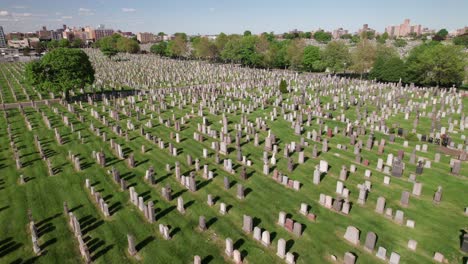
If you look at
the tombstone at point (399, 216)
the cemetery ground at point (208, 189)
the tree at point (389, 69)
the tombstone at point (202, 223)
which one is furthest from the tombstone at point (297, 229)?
the tree at point (389, 69)

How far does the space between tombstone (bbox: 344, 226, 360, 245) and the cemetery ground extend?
183mm

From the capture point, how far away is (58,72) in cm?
3553

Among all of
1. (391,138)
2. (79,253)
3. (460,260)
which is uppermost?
(391,138)

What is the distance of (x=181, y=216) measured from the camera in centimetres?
1430

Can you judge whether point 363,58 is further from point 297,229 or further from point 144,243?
point 144,243

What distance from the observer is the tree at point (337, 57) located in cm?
6325

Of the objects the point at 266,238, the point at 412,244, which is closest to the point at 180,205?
the point at 266,238

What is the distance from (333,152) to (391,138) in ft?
19.5

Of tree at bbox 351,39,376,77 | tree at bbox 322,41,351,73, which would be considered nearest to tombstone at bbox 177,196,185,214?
tree at bbox 351,39,376,77

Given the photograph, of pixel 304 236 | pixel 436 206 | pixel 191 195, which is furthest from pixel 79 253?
pixel 436 206

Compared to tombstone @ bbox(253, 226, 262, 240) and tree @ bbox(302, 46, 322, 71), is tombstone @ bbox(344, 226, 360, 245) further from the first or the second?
tree @ bbox(302, 46, 322, 71)

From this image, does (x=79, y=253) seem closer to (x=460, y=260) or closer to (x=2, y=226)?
(x=2, y=226)

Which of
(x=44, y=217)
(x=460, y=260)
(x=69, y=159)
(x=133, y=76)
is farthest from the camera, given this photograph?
(x=133, y=76)

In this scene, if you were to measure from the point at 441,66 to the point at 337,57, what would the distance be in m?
20.3
